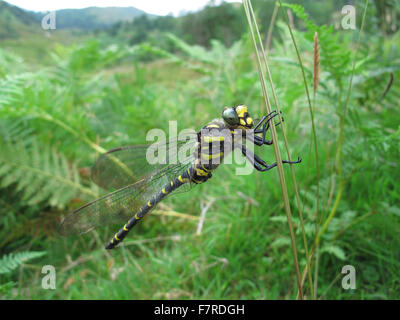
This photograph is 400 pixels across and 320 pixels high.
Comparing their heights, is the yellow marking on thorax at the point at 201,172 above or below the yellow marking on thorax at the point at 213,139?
below

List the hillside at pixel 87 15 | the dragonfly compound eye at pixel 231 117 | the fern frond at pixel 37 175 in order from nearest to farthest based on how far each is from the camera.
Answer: the dragonfly compound eye at pixel 231 117 < the hillside at pixel 87 15 < the fern frond at pixel 37 175

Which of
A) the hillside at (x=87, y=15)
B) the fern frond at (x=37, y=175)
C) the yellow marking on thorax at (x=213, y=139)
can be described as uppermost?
the hillside at (x=87, y=15)

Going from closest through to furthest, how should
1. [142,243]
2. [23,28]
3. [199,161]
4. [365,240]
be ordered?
1. [199,161]
2. [365,240]
3. [142,243]
4. [23,28]

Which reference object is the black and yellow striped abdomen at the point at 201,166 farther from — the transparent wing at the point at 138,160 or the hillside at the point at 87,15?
the hillside at the point at 87,15

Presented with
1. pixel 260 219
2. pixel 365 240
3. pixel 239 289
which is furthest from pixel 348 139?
pixel 239 289

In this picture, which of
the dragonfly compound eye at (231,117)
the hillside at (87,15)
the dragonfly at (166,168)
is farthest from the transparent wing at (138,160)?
the hillside at (87,15)

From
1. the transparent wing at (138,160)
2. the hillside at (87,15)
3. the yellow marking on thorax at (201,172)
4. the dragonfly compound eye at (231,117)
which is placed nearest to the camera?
the dragonfly compound eye at (231,117)

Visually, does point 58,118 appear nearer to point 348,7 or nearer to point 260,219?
point 260,219

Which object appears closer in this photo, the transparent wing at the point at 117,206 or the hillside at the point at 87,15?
the transparent wing at the point at 117,206
